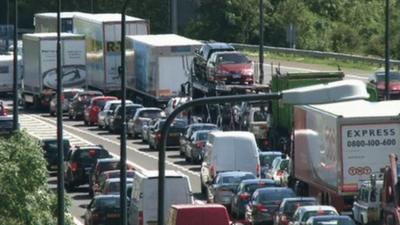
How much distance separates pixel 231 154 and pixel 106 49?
98.0 ft

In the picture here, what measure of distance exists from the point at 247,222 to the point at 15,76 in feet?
33.3

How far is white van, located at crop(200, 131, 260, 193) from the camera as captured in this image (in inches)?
1895

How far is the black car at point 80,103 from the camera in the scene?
73188 mm

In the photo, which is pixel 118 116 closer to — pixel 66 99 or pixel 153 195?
pixel 66 99

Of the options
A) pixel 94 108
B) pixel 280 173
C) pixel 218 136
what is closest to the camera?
pixel 218 136

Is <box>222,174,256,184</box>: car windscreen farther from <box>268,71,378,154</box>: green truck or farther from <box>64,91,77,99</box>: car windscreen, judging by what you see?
<box>64,91,77,99</box>: car windscreen

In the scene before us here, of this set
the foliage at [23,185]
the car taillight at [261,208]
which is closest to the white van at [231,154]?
the car taillight at [261,208]

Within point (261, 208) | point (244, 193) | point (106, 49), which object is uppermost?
point (106, 49)

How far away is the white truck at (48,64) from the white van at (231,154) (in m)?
28.4

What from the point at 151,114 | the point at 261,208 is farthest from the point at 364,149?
the point at 151,114

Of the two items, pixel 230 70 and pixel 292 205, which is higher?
pixel 230 70

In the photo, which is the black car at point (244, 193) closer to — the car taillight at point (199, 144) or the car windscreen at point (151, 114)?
the car taillight at point (199, 144)

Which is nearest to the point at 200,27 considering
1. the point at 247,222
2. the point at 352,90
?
the point at 247,222

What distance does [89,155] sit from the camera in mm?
52906
